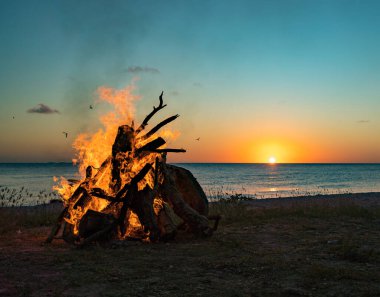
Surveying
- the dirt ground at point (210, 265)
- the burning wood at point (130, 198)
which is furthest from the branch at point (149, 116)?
the dirt ground at point (210, 265)

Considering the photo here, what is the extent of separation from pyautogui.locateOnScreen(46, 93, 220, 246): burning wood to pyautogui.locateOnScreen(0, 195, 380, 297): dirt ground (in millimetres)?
500

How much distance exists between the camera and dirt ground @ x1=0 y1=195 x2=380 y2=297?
6328 mm

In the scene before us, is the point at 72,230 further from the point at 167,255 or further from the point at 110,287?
the point at 110,287

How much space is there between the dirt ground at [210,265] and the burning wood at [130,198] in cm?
50

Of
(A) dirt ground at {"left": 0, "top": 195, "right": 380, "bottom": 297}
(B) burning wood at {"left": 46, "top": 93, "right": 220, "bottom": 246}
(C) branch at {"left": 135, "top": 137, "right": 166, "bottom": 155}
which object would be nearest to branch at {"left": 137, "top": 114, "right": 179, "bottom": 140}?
(B) burning wood at {"left": 46, "top": 93, "right": 220, "bottom": 246}

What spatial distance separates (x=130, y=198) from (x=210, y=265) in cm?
370

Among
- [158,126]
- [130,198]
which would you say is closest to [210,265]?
[130,198]

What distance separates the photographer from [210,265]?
7914mm

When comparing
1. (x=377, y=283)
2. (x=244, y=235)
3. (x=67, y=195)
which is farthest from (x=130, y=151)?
(x=377, y=283)

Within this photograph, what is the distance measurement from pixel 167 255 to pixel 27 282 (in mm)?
3211

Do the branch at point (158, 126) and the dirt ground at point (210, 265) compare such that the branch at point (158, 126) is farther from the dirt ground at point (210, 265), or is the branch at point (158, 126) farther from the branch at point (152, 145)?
the dirt ground at point (210, 265)

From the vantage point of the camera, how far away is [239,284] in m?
6.61

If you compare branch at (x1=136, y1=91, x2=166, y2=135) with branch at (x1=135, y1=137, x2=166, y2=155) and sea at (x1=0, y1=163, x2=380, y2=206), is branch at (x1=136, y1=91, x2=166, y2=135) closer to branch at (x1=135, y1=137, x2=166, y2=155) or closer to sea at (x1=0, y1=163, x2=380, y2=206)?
branch at (x1=135, y1=137, x2=166, y2=155)

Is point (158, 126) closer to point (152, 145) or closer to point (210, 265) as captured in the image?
point (152, 145)
